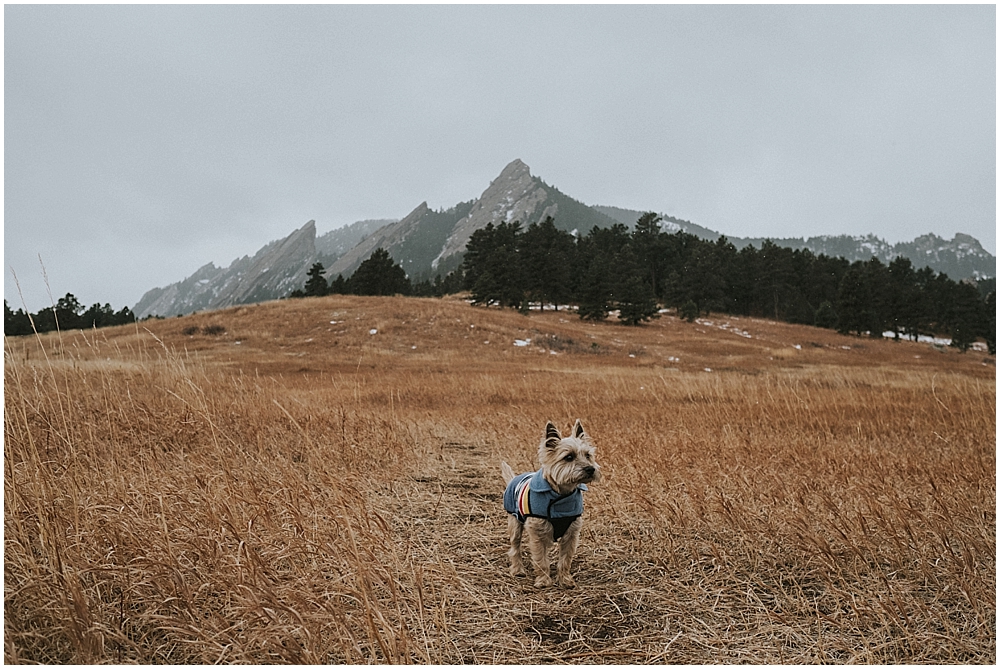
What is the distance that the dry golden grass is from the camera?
2.35 m

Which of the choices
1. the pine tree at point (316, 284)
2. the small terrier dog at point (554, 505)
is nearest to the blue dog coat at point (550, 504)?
the small terrier dog at point (554, 505)

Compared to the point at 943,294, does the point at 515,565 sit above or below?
below

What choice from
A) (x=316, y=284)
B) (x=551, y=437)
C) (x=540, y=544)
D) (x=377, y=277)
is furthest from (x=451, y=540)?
(x=316, y=284)

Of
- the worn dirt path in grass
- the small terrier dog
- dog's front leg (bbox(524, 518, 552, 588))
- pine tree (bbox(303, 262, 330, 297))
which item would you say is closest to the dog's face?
the small terrier dog

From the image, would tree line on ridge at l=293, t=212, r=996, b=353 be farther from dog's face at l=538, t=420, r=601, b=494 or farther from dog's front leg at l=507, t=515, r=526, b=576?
dog's face at l=538, t=420, r=601, b=494

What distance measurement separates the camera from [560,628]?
263 cm

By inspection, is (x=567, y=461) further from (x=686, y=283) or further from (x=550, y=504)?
(x=686, y=283)

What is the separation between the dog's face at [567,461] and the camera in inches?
112

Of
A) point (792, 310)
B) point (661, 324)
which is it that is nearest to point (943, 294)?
point (792, 310)

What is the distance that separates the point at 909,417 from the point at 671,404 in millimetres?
3915

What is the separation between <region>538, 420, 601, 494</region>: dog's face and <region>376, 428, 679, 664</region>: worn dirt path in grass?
2.28 feet

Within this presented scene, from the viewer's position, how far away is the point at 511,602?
2.85 m

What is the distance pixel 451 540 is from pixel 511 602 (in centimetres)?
100

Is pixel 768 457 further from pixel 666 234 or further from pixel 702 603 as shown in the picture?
pixel 666 234
